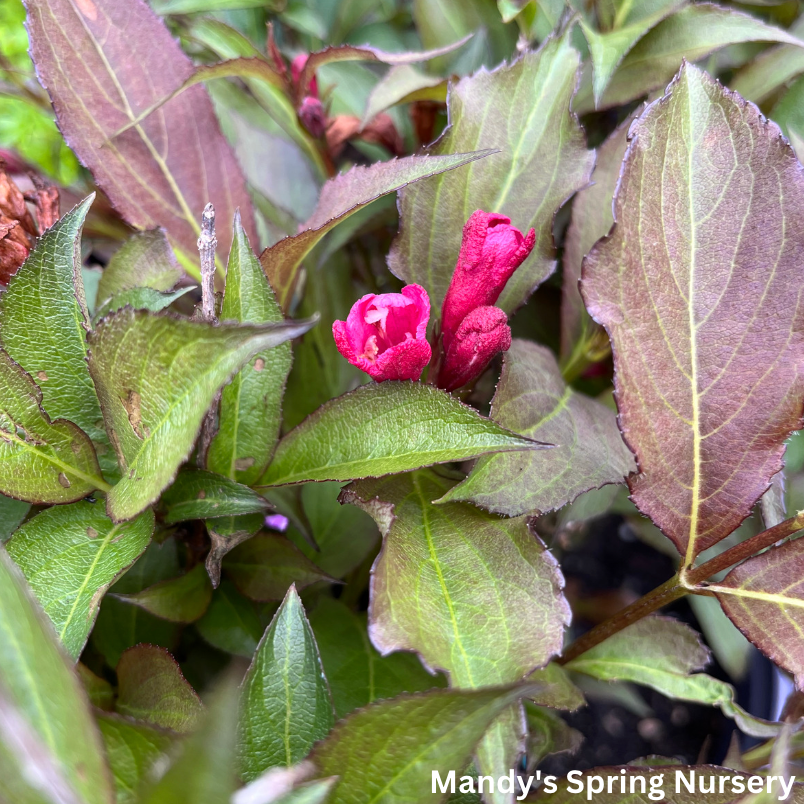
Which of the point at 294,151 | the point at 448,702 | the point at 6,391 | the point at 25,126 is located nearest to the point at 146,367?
the point at 6,391

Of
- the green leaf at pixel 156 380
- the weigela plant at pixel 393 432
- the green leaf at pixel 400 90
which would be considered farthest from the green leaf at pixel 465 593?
the green leaf at pixel 400 90

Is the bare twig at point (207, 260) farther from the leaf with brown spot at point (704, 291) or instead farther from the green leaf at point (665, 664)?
the green leaf at point (665, 664)

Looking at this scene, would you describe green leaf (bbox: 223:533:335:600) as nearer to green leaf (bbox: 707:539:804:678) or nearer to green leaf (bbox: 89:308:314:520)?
green leaf (bbox: 89:308:314:520)

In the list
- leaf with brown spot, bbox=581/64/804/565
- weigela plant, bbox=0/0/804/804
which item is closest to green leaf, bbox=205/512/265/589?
weigela plant, bbox=0/0/804/804

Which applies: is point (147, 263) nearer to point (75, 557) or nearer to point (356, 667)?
point (75, 557)

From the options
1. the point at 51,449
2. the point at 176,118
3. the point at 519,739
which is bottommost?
the point at 519,739

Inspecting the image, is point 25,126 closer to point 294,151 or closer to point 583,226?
point 294,151

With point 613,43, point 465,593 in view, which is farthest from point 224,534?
point 613,43
